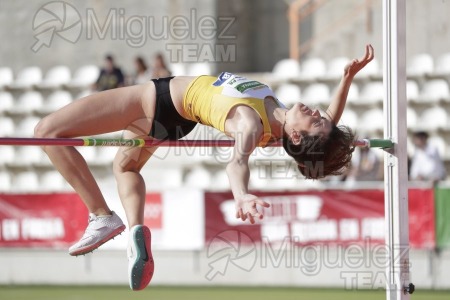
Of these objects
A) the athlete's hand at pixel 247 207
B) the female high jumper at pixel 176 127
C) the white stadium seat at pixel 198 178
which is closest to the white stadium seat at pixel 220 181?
the white stadium seat at pixel 198 178

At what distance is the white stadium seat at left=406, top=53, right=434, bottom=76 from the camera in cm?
1266

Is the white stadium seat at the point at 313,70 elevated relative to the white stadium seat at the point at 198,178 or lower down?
elevated

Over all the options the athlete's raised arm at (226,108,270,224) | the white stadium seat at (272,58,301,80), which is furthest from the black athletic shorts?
the white stadium seat at (272,58,301,80)

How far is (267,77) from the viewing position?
527 inches

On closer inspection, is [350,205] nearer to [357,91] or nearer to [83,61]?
[357,91]

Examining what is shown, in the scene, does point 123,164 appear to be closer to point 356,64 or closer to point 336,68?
point 356,64

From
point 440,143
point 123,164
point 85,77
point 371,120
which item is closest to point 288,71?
point 371,120

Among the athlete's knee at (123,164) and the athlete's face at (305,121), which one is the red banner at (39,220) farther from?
the athlete's face at (305,121)

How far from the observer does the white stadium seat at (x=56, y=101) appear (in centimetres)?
1358

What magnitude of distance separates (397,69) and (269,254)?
523cm

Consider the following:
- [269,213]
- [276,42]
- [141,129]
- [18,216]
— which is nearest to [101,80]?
[18,216]

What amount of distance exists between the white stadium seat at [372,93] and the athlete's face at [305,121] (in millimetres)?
7532

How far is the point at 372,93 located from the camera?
12.7 meters

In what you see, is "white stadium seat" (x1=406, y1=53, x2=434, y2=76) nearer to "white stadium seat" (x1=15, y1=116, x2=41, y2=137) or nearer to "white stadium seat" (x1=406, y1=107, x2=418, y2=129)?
"white stadium seat" (x1=406, y1=107, x2=418, y2=129)
